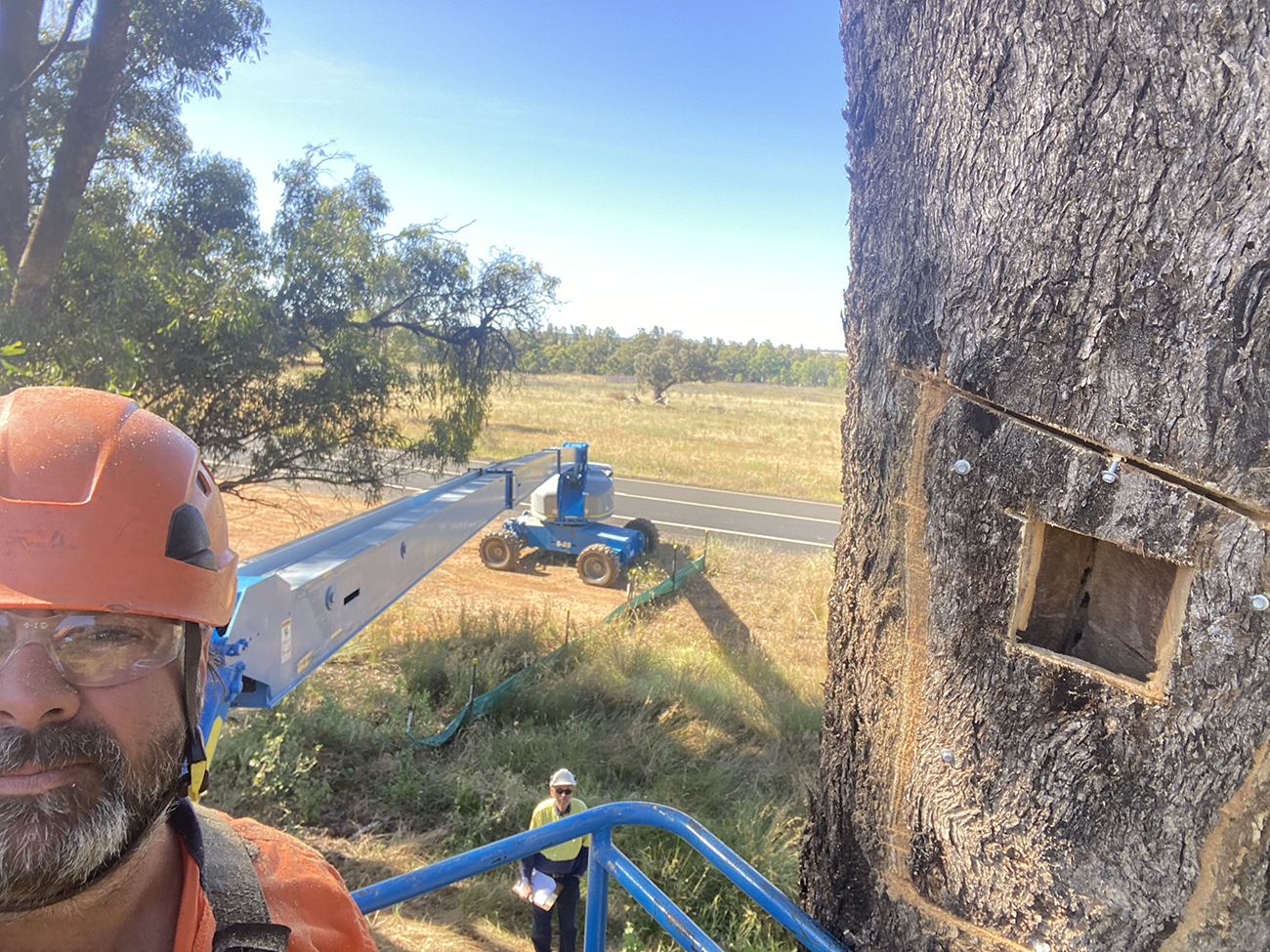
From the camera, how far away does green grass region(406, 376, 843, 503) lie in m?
26.4

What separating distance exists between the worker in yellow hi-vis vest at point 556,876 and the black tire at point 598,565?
8170mm

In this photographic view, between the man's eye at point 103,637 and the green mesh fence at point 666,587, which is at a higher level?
the man's eye at point 103,637

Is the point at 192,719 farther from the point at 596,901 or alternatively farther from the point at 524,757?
the point at 524,757

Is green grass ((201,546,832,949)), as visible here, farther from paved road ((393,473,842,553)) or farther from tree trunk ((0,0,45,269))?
paved road ((393,473,842,553))

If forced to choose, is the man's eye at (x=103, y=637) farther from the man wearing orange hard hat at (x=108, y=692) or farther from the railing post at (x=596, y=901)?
the railing post at (x=596, y=901)

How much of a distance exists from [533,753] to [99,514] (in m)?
5.81

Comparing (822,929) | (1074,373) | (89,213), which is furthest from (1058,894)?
(89,213)

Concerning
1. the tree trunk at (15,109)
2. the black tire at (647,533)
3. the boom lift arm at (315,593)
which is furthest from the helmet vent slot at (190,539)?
the black tire at (647,533)

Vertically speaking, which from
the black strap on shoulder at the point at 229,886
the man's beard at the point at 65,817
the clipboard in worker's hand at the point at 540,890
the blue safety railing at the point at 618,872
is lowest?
the clipboard in worker's hand at the point at 540,890

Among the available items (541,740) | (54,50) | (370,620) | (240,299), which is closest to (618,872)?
(370,620)

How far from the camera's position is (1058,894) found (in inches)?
53.4

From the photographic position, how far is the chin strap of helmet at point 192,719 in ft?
4.44

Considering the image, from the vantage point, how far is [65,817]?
1.11 meters

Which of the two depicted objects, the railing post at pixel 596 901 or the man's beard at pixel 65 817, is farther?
the railing post at pixel 596 901
